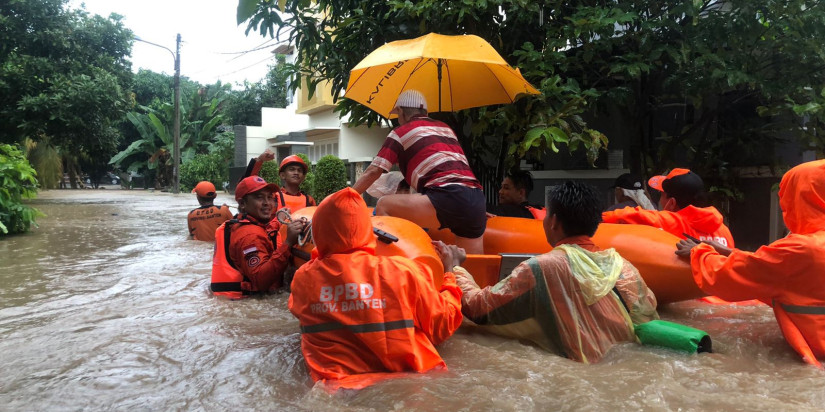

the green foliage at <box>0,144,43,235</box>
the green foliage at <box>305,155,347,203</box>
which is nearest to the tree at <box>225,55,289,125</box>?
the green foliage at <box>305,155,347,203</box>

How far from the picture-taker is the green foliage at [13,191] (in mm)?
8961

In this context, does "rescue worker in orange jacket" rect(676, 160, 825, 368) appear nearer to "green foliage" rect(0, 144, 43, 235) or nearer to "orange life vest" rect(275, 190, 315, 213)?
"orange life vest" rect(275, 190, 315, 213)

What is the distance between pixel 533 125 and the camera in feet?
17.4

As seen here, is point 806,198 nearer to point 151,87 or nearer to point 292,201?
point 292,201

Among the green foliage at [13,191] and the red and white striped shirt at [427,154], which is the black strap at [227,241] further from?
the green foliage at [13,191]

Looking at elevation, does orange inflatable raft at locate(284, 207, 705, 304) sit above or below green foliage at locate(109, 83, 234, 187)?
below

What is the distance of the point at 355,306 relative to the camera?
8.96 ft

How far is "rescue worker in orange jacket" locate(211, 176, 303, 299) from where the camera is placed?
15.0ft

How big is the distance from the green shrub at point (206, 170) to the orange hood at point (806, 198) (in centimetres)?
2893

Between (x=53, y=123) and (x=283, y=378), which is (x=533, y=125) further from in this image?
(x=53, y=123)

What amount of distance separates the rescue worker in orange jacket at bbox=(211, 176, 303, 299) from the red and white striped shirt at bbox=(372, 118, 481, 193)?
38.8 inches

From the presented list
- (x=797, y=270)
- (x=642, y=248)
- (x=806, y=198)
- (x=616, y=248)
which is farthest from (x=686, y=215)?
(x=797, y=270)

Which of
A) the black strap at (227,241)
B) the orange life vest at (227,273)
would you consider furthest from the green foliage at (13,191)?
the black strap at (227,241)

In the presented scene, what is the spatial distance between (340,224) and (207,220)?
247 inches
